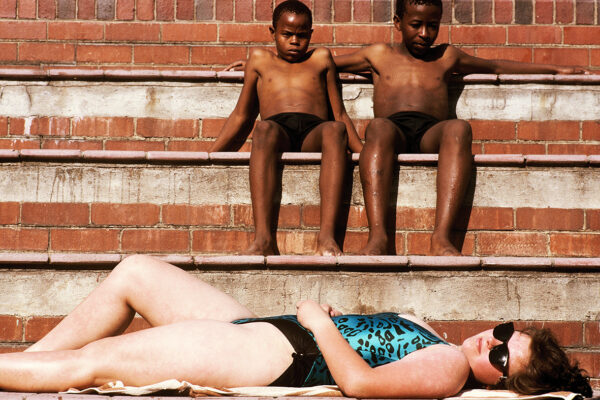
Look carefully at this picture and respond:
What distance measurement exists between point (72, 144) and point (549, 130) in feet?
9.13

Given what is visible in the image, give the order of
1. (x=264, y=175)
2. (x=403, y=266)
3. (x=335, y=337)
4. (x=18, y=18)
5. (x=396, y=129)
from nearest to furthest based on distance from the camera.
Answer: (x=335, y=337)
(x=403, y=266)
(x=264, y=175)
(x=396, y=129)
(x=18, y=18)

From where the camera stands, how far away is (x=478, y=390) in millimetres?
2863

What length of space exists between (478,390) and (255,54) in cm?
281

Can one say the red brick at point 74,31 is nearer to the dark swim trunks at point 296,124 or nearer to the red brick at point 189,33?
the red brick at point 189,33

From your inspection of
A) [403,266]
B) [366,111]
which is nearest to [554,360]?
[403,266]

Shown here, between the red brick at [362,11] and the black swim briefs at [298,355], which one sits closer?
the black swim briefs at [298,355]

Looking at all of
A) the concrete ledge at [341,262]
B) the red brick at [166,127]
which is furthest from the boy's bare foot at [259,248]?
the red brick at [166,127]

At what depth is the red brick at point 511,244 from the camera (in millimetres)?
4023

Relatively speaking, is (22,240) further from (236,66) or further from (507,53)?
(507,53)

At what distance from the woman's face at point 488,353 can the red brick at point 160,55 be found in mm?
3261

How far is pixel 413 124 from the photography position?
4.63m

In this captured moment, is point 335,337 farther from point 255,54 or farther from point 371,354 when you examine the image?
point 255,54

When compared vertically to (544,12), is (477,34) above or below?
below

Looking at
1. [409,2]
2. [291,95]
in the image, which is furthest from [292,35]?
[409,2]
